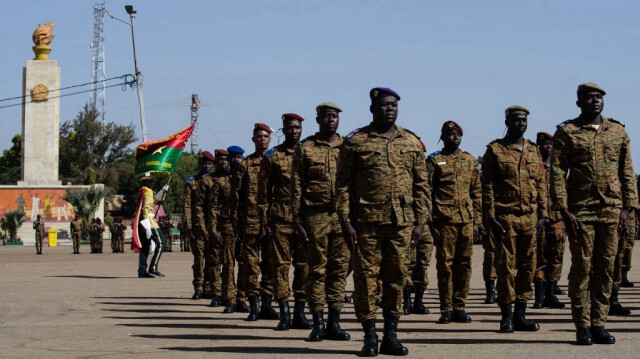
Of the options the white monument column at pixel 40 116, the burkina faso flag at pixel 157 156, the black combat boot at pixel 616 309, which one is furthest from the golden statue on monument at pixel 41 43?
the black combat boot at pixel 616 309

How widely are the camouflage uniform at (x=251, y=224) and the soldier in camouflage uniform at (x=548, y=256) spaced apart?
3.54 m

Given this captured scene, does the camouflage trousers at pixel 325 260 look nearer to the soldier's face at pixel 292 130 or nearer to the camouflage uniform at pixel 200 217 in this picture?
the soldier's face at pixel 292 130

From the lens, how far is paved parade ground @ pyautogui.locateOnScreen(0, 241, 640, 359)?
824 cm

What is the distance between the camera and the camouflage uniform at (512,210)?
9.55 m

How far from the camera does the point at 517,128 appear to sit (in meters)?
9.75

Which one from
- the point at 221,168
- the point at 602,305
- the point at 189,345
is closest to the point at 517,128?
the point at 602,305

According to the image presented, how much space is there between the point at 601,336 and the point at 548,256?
444cm

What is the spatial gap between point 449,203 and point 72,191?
2243 inches

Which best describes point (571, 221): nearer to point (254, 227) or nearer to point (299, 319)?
point (299, 319)

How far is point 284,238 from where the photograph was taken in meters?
10.3

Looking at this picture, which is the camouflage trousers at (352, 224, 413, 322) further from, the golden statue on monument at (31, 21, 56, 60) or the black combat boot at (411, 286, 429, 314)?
the golden statue on monument at (31, 21, 56, 60)

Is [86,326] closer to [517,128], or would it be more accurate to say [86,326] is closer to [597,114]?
[517,128]

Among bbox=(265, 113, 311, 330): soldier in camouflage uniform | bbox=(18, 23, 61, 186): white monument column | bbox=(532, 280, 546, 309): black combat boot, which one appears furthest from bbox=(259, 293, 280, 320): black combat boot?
bbox=(18, 23, 61, 186): white monument column

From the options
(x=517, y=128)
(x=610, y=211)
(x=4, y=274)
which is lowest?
(x=4, y=274)
